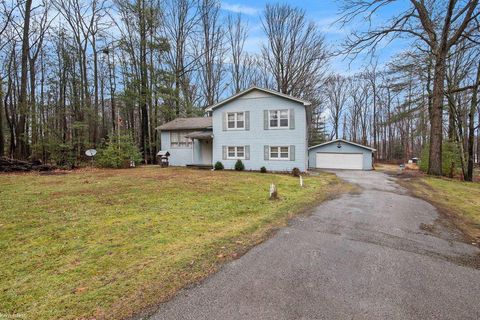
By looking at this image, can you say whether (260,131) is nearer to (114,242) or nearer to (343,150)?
(343,150)

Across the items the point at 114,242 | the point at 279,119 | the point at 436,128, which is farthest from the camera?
the point at 279,119

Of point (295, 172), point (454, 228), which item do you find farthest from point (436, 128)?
point (454, 228)

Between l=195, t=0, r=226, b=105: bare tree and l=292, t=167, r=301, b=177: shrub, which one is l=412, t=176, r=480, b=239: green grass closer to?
l=292, t=167, r=301, b=177: shrub

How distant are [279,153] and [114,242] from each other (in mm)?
13877

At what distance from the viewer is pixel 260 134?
17625 millimetres

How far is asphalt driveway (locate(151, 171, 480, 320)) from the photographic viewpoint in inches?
107

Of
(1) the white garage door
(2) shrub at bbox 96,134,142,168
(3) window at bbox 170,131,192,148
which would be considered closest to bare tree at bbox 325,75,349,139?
(1) the white garage door

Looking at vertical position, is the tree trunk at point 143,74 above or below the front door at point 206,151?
above

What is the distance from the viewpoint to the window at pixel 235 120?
18.1m

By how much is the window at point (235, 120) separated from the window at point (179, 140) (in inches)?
174

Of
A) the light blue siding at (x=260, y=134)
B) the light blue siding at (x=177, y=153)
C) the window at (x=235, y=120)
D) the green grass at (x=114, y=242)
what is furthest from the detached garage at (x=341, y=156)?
the green grass at (x=114, y=242)

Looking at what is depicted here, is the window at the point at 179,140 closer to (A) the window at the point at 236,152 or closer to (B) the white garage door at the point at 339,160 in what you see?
(A) the window at the point at 236,152

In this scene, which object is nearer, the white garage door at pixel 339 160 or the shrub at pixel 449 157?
the shrub at pixel 449 157

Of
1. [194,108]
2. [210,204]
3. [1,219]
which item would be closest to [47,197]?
[1,219]
